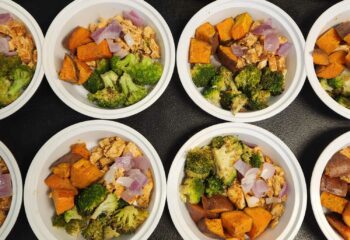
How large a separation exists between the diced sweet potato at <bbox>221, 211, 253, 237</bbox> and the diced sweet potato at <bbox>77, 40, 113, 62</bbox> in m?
1.14

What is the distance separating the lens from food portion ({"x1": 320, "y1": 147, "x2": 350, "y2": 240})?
6.92 ft

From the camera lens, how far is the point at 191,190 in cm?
213

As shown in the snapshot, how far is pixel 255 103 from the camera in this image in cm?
218

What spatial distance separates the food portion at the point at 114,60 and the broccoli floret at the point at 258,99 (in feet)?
1.76

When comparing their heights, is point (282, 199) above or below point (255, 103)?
below

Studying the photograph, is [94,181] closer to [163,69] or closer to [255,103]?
[163,69]

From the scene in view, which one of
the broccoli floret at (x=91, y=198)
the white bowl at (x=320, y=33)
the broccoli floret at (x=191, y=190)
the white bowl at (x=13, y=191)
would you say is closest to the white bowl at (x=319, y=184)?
the white bowl at (x=320, y=33)

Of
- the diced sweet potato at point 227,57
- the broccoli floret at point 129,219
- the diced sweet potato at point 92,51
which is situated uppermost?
the diced sweet potato at point 227,57

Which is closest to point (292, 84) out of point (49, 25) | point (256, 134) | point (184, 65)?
point (256, 134)

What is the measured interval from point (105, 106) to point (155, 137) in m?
0.36

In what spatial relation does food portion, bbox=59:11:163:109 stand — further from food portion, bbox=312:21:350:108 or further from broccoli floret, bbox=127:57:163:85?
food portion, bbox=312:21:350:108

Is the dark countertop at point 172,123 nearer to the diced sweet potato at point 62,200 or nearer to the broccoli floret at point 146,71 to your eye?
the broccoli floret at point 146,71

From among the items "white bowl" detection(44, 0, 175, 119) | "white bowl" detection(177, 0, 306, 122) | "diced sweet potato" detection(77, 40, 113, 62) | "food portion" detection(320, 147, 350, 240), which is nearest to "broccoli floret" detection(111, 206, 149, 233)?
"white bowl" detection(44, 0, 175, 119)

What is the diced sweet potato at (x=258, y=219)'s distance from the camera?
82.9 inches
